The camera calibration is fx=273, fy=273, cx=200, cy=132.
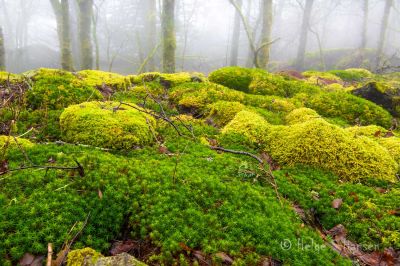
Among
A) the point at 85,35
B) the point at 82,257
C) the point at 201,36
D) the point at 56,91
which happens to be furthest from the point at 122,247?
the point at 201,36

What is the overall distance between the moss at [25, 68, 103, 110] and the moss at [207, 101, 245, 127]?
2827 millimetres

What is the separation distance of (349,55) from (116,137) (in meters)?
38.2

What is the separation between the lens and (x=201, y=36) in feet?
202

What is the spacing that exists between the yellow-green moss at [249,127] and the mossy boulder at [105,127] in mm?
1828

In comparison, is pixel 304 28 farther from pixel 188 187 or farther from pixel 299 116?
pixel 188 187

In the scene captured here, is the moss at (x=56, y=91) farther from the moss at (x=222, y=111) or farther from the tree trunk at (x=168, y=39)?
the tree trunk at (x=168, y=39)

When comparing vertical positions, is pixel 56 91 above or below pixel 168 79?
below

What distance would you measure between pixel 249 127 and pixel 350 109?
11.7 feet

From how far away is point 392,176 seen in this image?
186 inches

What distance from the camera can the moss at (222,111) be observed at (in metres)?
6.63

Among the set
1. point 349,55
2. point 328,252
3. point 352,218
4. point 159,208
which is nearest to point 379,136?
point 352,218

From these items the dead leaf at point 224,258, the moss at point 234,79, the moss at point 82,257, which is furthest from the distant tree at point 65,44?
the dead leaf at point 224,258

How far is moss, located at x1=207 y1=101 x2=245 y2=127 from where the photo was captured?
6.63 meters

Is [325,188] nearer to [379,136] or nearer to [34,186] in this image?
[379,136]
